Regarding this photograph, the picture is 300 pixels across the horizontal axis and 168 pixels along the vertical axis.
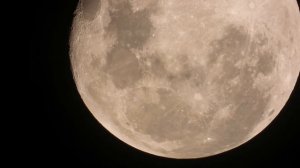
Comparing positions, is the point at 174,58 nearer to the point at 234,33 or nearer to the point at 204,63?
the point at 204,63

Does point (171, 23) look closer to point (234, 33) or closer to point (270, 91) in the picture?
point (234, 33)

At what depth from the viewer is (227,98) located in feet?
12.9

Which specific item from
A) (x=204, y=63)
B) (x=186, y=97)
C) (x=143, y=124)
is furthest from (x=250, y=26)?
(x=143, y=124)

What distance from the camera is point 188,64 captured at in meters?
3.75

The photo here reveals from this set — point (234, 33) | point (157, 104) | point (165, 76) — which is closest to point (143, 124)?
point (157, 104)

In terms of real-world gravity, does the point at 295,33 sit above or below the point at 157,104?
above

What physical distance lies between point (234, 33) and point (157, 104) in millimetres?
960

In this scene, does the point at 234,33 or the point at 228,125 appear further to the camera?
the point at 228,125

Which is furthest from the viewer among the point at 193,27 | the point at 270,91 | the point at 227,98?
the point at 270,91

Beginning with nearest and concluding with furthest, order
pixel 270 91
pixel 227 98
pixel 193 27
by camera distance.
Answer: pixel 193 27, pixel 227 98, pixel 270 91

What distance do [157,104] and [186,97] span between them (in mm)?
281

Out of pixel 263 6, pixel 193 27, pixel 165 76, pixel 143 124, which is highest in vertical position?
pixel 263 6

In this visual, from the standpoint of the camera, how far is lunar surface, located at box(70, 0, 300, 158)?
3725 mm

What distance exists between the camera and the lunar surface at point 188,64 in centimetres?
372
